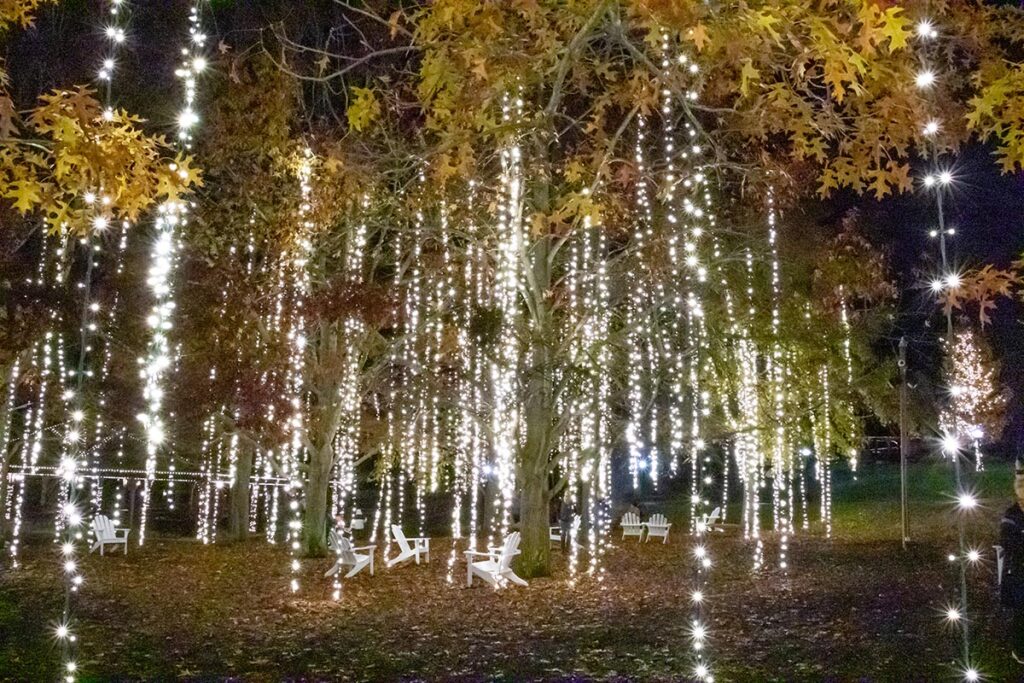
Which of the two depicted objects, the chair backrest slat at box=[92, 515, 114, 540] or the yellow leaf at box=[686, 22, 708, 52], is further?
the chair backrest slat at box=[92, 515, 114, 540]

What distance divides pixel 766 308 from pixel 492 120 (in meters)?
9.35

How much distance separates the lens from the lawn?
300 inches

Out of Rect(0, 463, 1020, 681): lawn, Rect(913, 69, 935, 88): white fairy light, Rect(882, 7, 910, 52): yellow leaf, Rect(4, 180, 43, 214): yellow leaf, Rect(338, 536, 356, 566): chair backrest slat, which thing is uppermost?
Rect(913, 69, 935, 88): white fairy light

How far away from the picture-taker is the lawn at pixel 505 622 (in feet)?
25.0

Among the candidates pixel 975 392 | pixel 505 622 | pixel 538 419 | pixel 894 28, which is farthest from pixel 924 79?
pixel 975 392

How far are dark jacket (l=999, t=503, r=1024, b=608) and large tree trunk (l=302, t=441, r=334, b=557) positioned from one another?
1369cm

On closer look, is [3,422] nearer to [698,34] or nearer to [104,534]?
[104,534]

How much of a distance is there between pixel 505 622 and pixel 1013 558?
5172 mm

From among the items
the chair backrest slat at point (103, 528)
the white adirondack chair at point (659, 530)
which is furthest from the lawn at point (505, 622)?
the white adirondack chair at point (659, 530)

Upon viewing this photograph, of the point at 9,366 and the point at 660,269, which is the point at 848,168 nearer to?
the point at 660,269

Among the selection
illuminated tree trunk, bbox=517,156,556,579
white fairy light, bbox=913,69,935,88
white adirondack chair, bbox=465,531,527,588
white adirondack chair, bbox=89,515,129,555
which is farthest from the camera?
white adirondack chair, bbox=89,515,129,555

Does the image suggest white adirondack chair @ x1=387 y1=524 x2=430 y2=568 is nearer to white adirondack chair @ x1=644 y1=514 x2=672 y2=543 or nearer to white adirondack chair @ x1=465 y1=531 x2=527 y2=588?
white adirondack chair @ x1=465 y1=531 x2=527 y2=588

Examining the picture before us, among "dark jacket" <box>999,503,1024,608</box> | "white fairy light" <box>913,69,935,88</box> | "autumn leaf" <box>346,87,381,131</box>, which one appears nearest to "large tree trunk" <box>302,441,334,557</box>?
"autumn leaf" <box>346,87,381,131</box>

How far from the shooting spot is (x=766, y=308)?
16.1 metres
